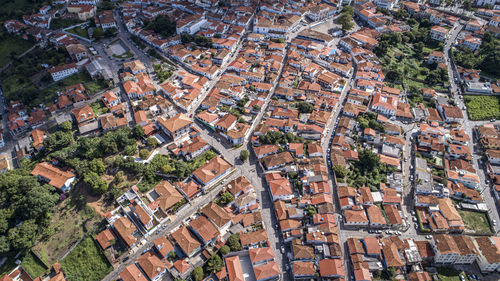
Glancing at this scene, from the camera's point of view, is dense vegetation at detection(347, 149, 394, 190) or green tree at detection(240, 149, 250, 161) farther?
green tree at detection(240, 149, 250, 161)

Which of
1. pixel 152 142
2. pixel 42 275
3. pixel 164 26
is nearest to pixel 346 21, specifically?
pixel 164 26

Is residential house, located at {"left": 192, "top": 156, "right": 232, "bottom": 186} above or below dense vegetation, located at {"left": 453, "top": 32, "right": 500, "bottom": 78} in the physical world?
below

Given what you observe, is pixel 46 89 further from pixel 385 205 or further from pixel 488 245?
pixel 488 245

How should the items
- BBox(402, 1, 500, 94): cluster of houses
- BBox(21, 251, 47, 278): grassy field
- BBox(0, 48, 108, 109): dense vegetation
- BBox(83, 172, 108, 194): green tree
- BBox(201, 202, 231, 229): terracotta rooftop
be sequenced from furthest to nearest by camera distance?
1. BBox(402, 1, 500, 94): cluster of houses
2. BBox(0, 48, 108, 109): dense vegetation
3. BBox(83, 172, 108, 194): green tree
4. BBox(201, 202, 231, 229): terracotta rooftop
5. BBox(21, 251, 47, 278): grassy field

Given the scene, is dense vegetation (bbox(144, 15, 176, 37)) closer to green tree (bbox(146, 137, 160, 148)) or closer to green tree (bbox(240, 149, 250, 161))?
green tree (bbox(146, 137, 160, 148))

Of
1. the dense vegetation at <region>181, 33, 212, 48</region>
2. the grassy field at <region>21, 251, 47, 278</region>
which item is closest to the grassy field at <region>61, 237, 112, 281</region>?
the grassy field at <region>21, 251, 47, 278</region>

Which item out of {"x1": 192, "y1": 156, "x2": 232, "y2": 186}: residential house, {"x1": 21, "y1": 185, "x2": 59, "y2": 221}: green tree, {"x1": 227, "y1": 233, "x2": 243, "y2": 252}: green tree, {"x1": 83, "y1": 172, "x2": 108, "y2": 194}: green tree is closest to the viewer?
{"x1": 227, "y1": 233, "x2": 243, "y2": 252}: green tree

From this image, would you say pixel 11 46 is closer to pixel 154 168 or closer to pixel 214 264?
pixel 154 168
